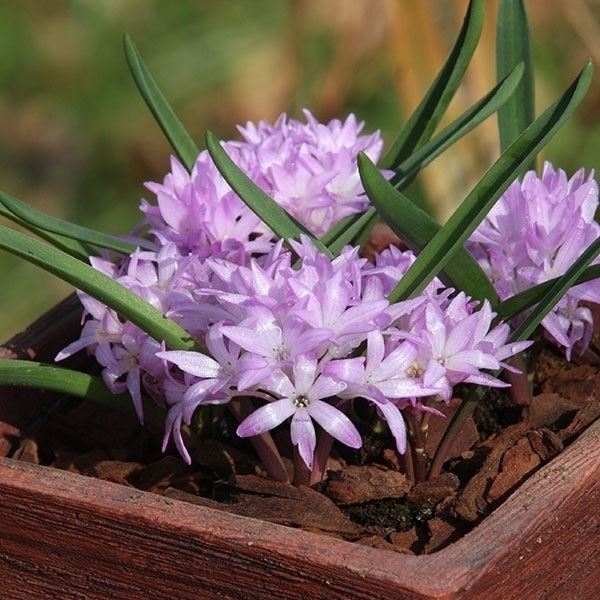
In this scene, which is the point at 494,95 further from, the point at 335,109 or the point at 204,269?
the point at 335,109

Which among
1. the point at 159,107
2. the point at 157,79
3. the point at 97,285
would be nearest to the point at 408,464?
the point at 97,285

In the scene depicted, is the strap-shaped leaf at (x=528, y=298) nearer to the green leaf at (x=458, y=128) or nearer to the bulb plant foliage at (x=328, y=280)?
the bulb plant foliage at (x=328, y=280)

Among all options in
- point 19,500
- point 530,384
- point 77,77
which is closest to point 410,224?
point 530,384

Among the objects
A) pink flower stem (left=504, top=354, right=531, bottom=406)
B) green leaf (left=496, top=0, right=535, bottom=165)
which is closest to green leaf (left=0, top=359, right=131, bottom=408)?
pink flower stem (left=504, top=354, right=531, bottom=406)

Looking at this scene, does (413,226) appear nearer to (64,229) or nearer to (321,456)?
(321,456)

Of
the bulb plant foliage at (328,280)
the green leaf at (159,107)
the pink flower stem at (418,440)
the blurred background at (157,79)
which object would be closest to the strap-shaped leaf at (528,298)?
the bulb plant foliage at (328,280)

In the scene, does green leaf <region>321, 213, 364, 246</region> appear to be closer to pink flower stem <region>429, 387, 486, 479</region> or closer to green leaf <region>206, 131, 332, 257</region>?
green leaf <region>206, 131, 332, 257</region>
